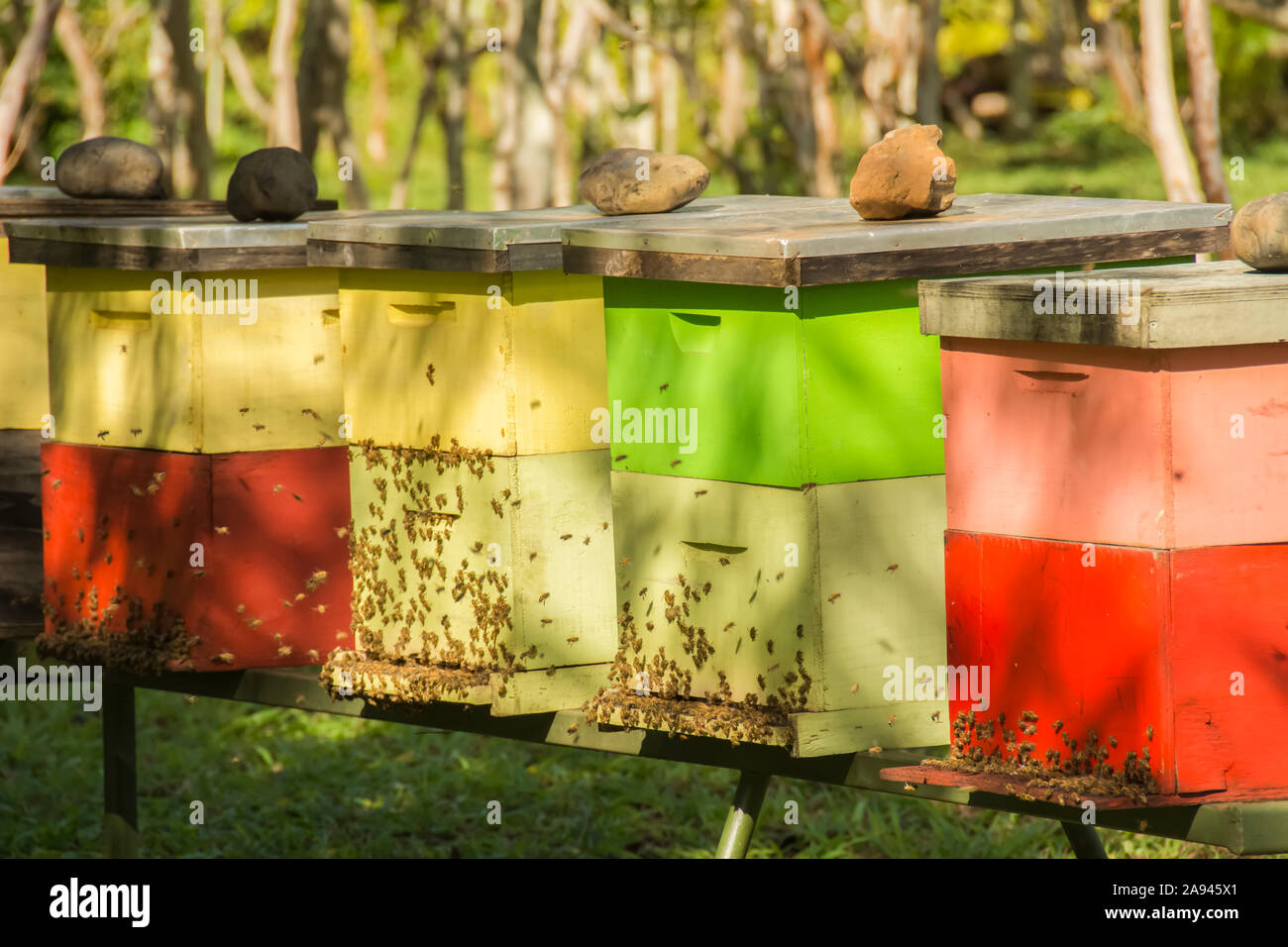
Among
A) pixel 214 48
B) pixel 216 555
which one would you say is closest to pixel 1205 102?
pixel 216 555

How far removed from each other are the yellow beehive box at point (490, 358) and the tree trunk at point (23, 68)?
3.52 meters

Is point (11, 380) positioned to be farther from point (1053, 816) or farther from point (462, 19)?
point (462, 19)

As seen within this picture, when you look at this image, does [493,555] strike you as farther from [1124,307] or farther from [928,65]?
[928,65]

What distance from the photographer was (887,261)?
2.61 metres

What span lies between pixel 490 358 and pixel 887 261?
2.49 feet

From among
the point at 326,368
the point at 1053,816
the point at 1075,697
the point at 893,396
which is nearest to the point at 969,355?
the point at 893,396

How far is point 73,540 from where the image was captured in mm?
3701

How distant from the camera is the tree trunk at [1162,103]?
5156mm

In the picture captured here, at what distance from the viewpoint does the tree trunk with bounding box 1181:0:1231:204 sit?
15.8 feet

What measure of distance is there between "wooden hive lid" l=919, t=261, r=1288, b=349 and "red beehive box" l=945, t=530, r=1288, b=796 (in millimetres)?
296

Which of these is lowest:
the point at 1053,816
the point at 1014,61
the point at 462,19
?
the point at 1053,816

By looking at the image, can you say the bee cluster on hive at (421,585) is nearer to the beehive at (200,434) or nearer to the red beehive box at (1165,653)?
the beehive at (200,434)

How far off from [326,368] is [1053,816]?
1717mm

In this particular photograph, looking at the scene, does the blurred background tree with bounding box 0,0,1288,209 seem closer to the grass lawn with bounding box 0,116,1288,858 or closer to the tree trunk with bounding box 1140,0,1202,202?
the tree trunk with bounding box 1140,0,1202,202
